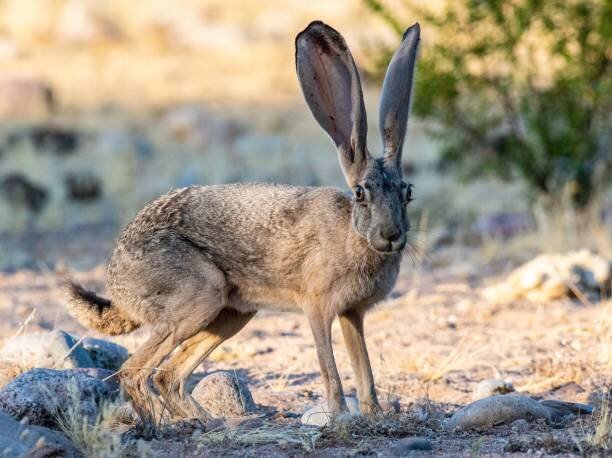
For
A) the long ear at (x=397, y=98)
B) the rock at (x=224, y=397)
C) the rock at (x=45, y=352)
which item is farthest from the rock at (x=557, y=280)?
the rock at (x=45, y=352)

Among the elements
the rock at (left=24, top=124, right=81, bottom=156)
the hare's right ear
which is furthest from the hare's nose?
the rock at (left=24, top=124, right=81, bottom=156)

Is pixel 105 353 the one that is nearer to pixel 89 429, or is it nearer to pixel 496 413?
pixel 89 429

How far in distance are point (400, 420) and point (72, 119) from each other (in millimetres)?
16673

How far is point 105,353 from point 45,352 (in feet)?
1.59

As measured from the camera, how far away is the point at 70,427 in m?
4.86

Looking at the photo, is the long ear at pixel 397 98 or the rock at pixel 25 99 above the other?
the rock at pixel 25 99

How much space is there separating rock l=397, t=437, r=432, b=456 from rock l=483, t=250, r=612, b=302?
4207mm

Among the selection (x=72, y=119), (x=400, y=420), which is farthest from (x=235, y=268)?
(x=72, y=119)

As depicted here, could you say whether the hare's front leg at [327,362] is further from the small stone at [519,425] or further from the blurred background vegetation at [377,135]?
the blurred background vegetation at [377,135]

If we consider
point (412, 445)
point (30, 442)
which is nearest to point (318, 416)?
point (412, 445)

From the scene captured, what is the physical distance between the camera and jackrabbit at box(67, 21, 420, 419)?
5.66 m

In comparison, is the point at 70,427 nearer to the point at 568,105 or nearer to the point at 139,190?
the point at 568,105

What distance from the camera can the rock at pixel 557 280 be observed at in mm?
8852

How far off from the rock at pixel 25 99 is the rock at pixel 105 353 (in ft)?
48.5
